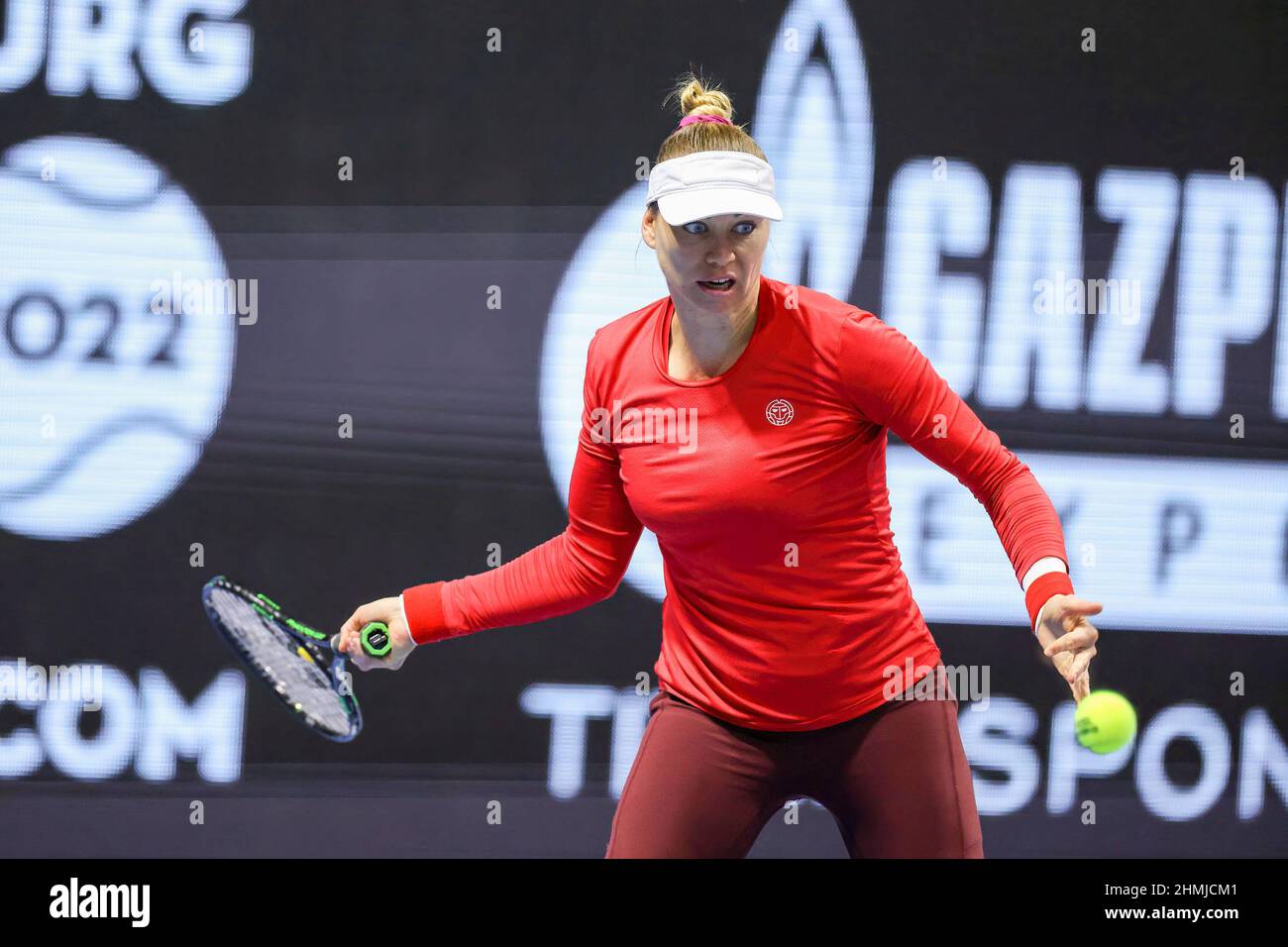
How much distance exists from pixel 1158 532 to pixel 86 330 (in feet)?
10.6

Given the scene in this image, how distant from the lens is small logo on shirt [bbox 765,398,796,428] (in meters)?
2.30

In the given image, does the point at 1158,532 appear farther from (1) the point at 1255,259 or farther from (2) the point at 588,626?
(2) the point at 588,626

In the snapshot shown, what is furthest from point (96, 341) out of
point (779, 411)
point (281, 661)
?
point (779, 411)

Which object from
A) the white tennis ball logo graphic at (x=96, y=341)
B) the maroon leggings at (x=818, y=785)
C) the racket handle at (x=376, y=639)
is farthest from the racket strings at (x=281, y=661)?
the white tennis ball logo graphic at (x=96, y=341)

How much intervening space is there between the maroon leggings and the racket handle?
0.52m

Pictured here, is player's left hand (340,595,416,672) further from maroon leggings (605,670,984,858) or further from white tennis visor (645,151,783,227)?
white tennis visor (645,151,783,227)

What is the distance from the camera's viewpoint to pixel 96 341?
3992 mm

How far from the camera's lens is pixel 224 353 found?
4035mm

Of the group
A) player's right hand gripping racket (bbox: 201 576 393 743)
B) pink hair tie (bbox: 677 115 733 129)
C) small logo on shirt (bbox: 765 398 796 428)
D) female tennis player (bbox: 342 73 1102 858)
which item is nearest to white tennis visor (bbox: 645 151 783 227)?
female tennis player (bbox: 342 73 1102 858)

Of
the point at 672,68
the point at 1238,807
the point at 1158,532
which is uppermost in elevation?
the point at 672,68

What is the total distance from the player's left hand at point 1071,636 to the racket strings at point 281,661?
1.26 meters

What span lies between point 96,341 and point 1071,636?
9.93ft

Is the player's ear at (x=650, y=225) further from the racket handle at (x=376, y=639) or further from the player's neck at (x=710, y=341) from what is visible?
the racket handle at (x=376, y=639)
